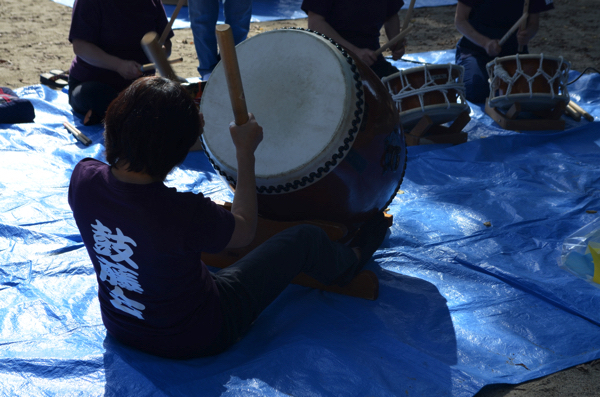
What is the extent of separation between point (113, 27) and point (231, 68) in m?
1.90

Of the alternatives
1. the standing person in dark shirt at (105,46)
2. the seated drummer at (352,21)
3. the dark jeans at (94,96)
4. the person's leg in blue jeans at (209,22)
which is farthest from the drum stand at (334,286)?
the person's leg in blue jeans at (209,22)

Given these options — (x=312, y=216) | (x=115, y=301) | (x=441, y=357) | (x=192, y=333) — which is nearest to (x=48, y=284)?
(x=115, y=301)

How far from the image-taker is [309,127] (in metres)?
1.53

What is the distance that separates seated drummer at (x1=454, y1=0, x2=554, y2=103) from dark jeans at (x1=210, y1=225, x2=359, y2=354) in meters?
2.35

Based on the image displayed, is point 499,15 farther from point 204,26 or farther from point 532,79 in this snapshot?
point 204,26

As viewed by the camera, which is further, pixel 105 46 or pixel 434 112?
pixel 105 46

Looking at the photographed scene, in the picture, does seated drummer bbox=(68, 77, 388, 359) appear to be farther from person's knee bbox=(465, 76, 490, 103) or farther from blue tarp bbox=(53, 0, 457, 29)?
blue tarp bbox=(53, 0, 457, 29)

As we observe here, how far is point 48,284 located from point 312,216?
90 centimetres

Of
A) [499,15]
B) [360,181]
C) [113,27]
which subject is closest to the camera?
[360,181]

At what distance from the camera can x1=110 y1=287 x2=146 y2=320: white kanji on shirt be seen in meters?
1.25

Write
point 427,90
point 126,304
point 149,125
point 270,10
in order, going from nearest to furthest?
point 149,125 → point 126,304 → point 427,90 → point 270,10

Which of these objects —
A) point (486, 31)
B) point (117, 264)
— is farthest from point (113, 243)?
point (486, 31)

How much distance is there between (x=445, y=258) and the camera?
1.92 m

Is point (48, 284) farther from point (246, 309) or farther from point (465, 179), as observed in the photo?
point (465, 179)
